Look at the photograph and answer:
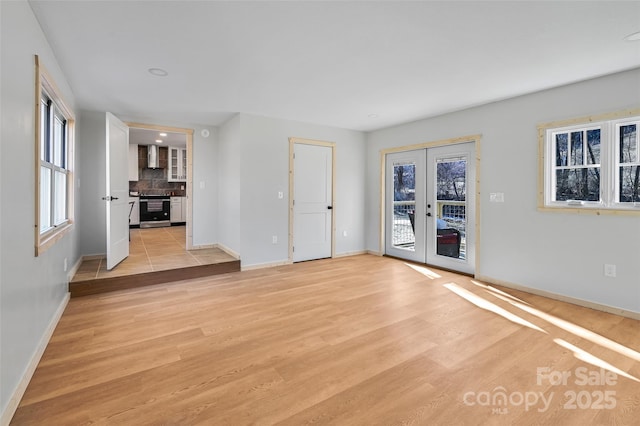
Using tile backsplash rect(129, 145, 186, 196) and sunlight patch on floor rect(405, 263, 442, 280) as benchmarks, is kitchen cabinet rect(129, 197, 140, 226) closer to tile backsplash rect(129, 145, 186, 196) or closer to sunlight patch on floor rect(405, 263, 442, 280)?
tile backsplash rect(129, 145, 186, 196)

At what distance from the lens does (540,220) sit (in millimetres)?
3686

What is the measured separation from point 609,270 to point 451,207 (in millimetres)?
1980

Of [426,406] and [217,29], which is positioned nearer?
[426,406]

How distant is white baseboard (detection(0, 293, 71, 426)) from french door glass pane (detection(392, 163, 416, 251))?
4859mm

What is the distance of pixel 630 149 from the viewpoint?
311cm

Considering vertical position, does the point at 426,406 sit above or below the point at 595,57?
below

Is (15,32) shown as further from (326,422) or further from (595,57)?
(595,57)

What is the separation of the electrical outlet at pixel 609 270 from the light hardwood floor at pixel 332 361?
431 millimetres

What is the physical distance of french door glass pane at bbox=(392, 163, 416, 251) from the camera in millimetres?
5355

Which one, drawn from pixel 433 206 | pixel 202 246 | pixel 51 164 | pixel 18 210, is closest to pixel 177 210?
pixel 202 246

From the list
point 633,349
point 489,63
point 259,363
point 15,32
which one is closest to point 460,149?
point 489,63

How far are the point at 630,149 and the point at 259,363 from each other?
4122 millimetres

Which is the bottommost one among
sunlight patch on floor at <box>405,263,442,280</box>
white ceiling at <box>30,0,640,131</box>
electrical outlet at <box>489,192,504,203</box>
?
sunlight patch on floor at <box>405,263,442,280</box>

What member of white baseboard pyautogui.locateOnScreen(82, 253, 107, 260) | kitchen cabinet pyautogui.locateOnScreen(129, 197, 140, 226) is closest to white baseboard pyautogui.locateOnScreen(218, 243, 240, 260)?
Result: white baseboard pyautogui.locateOnScreen(82, 253, 107, 260)
